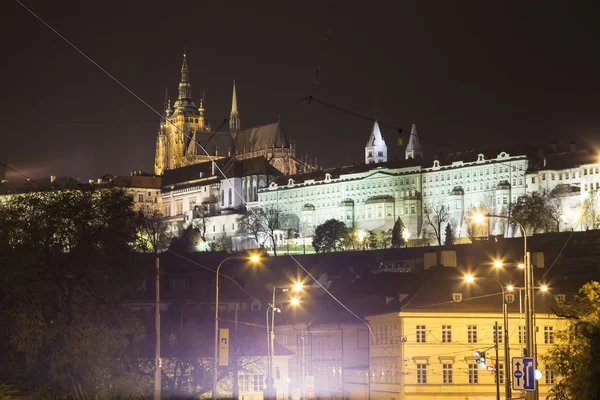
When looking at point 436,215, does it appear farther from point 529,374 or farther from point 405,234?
point 529,374

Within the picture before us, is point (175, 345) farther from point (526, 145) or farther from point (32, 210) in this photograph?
point (526, 145)

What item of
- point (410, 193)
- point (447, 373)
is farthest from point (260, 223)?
point (447, 373)

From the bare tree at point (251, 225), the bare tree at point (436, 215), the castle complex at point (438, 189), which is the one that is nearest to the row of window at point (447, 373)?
the castle complex at point (438, 189)

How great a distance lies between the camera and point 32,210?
40812 mm

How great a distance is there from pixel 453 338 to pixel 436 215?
121088 millimetres

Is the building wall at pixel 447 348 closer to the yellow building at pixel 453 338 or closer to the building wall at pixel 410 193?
the yellow building at pixel 453 338

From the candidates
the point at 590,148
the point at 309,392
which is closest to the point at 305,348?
the point at 309,392

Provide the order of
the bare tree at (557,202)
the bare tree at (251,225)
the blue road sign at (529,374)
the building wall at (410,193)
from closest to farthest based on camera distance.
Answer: the blue road sign at (529,374)
the bare tree at (557,202)
the building wall at (410,193)
the bare tree at (251,225)

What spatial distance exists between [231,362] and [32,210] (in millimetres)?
14771

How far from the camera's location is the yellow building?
170 ft

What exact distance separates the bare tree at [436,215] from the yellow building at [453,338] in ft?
369

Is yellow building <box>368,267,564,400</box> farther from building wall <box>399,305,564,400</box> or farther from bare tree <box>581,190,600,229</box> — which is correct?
bare tree <box>581,190,600,229</box>

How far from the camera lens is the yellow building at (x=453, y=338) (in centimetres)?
5194

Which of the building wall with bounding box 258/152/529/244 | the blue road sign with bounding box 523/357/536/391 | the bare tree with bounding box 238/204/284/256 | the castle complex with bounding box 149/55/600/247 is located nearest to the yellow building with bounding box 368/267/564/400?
the blue road sign with bounding box 523/357/536/391
